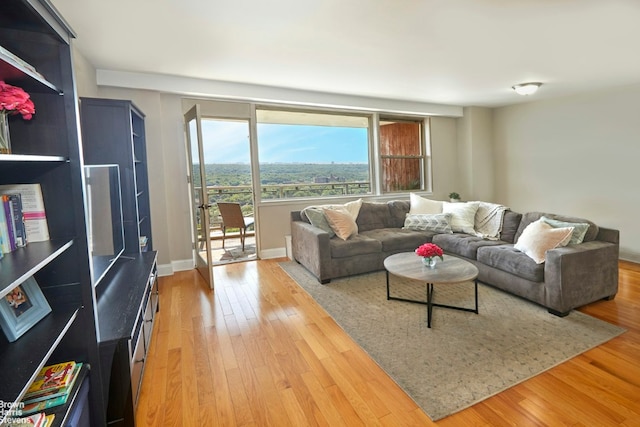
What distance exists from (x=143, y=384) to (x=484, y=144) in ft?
20.9

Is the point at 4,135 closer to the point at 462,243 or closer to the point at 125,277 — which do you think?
the point at 125,277

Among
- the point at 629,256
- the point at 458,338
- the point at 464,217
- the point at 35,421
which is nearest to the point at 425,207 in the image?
the point at 464,217

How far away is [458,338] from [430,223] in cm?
212

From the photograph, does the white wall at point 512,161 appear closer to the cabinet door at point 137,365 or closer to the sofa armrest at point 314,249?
the sofa armrest at point 314,249

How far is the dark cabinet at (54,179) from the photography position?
126cm

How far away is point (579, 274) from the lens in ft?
8.96

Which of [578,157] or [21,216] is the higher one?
[578,157]

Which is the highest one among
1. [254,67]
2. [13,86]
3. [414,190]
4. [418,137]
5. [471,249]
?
[254,67]

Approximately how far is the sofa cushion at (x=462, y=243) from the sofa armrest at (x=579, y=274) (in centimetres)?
82

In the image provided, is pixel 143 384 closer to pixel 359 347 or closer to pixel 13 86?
pixel 359 347

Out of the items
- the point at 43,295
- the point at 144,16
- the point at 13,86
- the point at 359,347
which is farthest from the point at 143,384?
the point at 144,16

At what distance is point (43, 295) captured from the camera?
1.44 metres

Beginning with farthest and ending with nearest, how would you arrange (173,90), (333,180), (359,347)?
1. (333,180)
2. (173,90)
3. (359,347)

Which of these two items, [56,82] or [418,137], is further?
[418,137]
